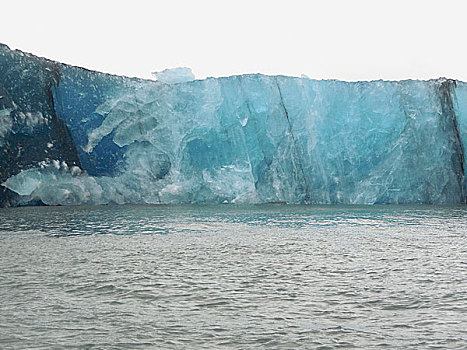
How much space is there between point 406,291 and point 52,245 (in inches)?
249

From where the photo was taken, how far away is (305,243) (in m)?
10.0

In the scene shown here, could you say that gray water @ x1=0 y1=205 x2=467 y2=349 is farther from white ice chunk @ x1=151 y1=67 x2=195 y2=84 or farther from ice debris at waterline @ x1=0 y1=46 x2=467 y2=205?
white ice chunk @ x1=151 y1=67 x2=195 y2=84

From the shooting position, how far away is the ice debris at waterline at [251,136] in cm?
2267

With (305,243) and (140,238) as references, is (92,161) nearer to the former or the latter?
(140,238)

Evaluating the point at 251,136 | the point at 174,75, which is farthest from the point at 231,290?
the point at 174,75

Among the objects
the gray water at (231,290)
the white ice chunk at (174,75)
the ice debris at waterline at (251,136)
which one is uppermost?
the white ice chunk at (174,75)

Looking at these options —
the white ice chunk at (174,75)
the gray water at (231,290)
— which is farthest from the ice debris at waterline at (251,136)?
the gray water at (231,290)

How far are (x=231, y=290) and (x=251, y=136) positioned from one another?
18.9 metres

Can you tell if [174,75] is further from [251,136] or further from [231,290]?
[231,290]

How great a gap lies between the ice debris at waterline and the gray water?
460 inches

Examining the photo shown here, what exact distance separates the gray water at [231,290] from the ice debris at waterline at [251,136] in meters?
11.7

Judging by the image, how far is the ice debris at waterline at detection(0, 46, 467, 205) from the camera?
2267cm

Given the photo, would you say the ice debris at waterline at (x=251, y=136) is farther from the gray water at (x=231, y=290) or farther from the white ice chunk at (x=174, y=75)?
the gray water at (x=231, y=290)

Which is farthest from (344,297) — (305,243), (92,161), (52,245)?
(92,161)
